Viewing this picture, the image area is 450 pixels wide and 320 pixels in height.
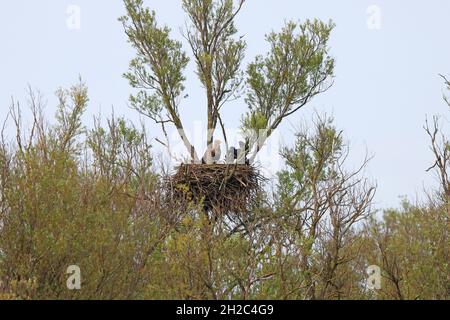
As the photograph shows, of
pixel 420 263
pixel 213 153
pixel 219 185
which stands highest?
pixel 213 153

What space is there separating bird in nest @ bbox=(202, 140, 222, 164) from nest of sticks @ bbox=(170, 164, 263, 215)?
1630mm

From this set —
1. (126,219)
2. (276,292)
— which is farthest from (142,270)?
(276,292)

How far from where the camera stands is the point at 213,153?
78.7 feet

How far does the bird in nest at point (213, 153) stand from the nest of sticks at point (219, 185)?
1.63 m

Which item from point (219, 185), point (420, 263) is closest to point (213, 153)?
point (219, 185)

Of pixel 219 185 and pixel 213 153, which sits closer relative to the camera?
pixel 219 185

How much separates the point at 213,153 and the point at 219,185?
2.42 metres

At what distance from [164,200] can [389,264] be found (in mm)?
6075

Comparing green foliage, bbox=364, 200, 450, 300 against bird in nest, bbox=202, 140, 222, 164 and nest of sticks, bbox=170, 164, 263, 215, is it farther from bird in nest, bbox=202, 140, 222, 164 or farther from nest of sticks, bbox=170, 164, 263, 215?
bird in nest, bbox=202, 140, 222, 164

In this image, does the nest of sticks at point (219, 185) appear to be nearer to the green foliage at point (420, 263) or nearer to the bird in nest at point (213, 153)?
the bird in nest at point (213, 153)

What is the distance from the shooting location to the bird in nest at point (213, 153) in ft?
78.0

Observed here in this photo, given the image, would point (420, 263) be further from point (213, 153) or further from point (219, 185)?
point (213, 153)

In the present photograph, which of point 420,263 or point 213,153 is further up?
point 213,153
